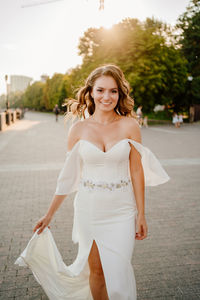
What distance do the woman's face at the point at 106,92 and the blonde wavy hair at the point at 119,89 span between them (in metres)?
0.05

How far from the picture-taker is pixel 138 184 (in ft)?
7.82

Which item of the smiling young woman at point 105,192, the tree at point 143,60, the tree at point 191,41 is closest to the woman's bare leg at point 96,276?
the smiling young woman at point 105,192

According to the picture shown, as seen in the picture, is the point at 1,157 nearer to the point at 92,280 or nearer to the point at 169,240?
the point at 169,240

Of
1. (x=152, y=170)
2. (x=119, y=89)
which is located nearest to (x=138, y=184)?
(x=152, y=170)

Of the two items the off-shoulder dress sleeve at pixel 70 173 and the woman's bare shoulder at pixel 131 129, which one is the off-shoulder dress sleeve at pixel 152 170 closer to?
the woman's bare shoulder at pixel 131 129

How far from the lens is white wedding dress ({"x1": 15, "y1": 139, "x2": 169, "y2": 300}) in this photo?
7.43 ft

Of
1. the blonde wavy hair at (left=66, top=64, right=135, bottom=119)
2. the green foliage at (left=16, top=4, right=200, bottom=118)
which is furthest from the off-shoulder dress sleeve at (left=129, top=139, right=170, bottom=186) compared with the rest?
the green foliage at (left=16, top=4, right=200, bottom=118)

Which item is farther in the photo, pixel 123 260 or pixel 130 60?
pixel 130 60

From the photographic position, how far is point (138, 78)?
24344 mm

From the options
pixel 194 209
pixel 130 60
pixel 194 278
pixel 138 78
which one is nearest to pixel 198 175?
pixel 194 209

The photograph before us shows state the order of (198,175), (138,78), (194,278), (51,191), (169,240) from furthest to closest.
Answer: (138,78)
(198,175)
(51,191)
(169,240)
(194,278)

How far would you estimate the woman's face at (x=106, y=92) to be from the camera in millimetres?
2363

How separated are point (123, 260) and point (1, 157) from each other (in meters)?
9.57

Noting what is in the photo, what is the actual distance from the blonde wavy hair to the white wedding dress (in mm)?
490
